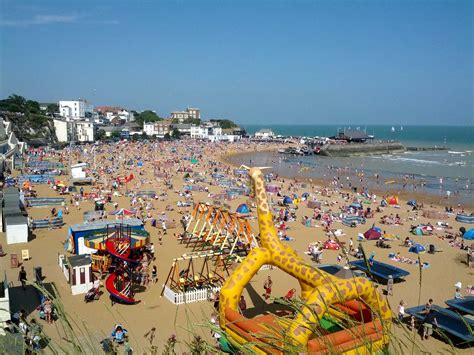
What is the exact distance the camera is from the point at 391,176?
169 feet

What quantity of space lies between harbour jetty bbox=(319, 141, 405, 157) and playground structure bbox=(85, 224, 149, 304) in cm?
6809

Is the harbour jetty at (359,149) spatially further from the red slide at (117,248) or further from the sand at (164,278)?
the red slide at (117,248)

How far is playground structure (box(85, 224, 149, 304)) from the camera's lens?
13.9m

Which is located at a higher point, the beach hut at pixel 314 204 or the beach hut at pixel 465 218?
the beach hut at pixel 314 204

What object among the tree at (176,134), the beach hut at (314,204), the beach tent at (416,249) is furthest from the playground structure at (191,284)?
the tree at (176,134)

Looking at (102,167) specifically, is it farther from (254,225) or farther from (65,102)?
(65,102)

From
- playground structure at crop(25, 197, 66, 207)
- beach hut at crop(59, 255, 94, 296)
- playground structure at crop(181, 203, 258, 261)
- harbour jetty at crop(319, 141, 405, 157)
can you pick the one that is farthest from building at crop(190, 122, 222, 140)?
beach hut at crop(59, 255, 94, 296)

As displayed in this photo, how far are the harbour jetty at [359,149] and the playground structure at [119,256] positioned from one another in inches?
2681

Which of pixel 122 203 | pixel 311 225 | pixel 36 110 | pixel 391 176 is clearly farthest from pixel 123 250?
pixel 36 110

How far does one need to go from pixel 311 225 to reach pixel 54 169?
102 ft

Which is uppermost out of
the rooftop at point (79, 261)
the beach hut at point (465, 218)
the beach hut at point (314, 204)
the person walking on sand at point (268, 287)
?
the rooftop at point (79, 261)

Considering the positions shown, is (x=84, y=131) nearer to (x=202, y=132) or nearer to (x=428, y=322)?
(x=202, y=132)

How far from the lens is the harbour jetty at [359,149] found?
8325 cm

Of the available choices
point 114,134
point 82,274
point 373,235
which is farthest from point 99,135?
point 82,274
